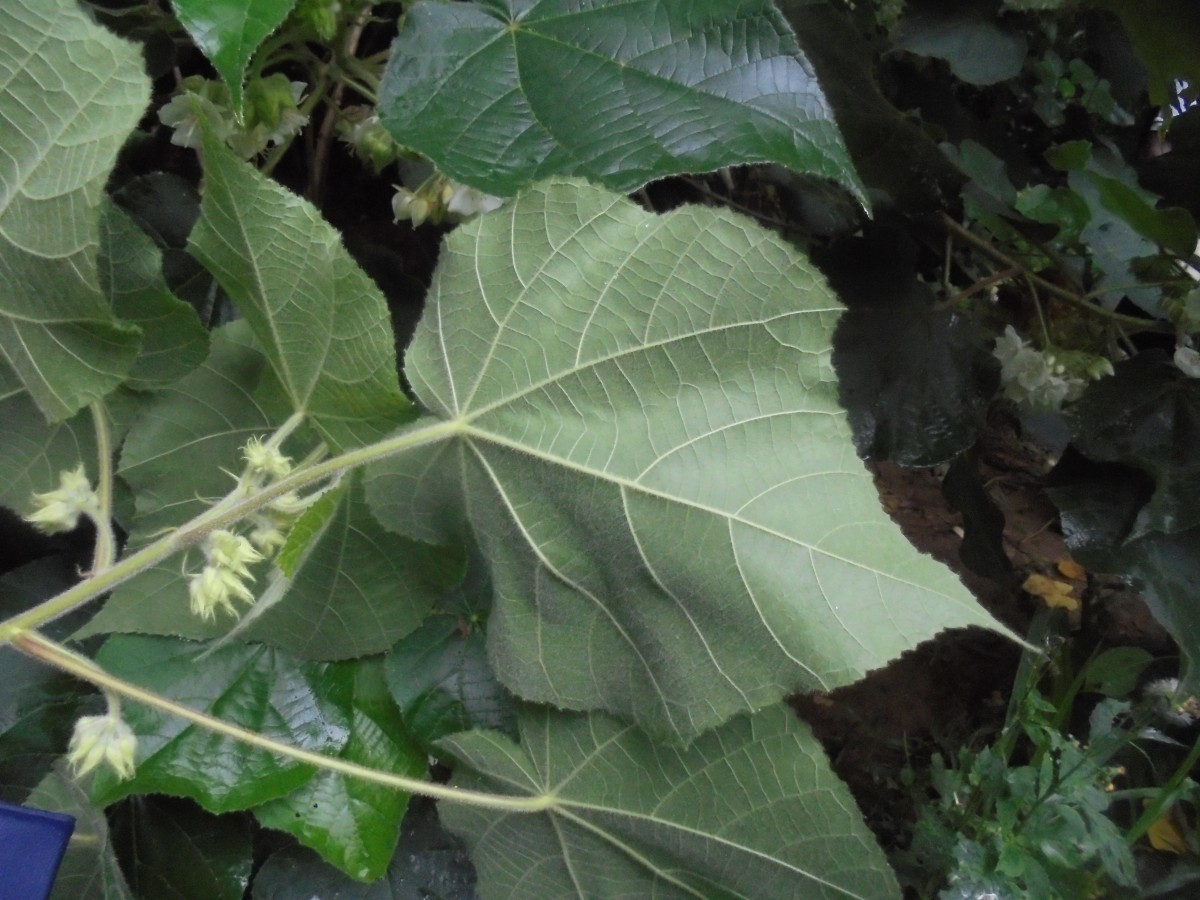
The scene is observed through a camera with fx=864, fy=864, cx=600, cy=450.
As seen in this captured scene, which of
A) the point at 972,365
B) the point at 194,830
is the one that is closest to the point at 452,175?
the point at 194,830

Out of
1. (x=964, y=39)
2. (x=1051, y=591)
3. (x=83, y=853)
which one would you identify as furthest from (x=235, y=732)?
(x=1051, y=591)

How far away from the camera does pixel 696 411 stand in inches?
18.9

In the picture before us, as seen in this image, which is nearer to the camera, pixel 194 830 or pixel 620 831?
pixel 620 831

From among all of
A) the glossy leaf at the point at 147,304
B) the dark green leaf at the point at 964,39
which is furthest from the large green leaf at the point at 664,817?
the dark green leaf at the point at 964,39

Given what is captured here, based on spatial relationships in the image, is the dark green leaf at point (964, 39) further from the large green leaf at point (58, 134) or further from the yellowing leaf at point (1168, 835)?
the yellowing leaf at point (1168, 835)

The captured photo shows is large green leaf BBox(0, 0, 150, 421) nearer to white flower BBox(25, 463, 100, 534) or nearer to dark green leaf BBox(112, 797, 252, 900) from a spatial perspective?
white flower BBox(25, 463, 100, 534)

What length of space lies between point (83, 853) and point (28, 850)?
8.5 inches

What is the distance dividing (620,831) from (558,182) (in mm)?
447

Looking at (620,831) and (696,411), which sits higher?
(696,411)

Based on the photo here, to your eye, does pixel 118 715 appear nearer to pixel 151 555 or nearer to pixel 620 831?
pixel 151 555

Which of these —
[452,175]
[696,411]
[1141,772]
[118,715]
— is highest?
[452,175]

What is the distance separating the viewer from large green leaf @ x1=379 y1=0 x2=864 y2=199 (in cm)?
48

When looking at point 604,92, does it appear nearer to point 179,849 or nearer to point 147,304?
point 147,304

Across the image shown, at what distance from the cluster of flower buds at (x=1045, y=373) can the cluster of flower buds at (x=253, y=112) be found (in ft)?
2.76
